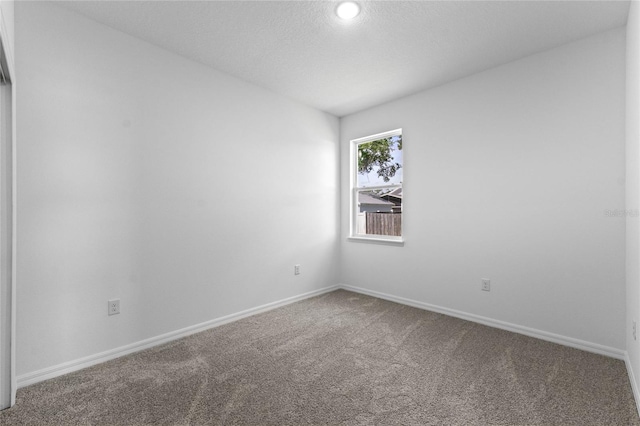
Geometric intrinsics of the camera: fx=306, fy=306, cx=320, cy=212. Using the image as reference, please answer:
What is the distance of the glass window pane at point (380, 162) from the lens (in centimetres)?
388

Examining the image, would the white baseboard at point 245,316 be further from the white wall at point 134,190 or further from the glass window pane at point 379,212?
the glass window pane at point 379,212

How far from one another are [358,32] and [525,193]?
2032 mm

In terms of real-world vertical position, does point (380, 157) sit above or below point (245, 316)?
above

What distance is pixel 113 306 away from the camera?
7.75 ft

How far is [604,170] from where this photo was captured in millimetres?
2389

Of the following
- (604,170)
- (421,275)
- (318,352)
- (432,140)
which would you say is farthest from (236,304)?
(604,170)

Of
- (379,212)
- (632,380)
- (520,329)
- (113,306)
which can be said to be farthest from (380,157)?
(113,306)

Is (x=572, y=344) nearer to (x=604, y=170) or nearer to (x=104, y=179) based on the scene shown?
(x=604, y=170)

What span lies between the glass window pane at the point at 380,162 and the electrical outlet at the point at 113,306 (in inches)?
121

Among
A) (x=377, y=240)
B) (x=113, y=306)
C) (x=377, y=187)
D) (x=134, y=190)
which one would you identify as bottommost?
(x=113, y=306)

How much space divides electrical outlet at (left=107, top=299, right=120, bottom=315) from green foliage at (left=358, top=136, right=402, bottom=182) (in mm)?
3130

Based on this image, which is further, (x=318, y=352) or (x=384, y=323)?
(x=384, y=323)

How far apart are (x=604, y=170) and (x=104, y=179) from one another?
152 inches

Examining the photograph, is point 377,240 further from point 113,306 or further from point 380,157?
point 113,306
